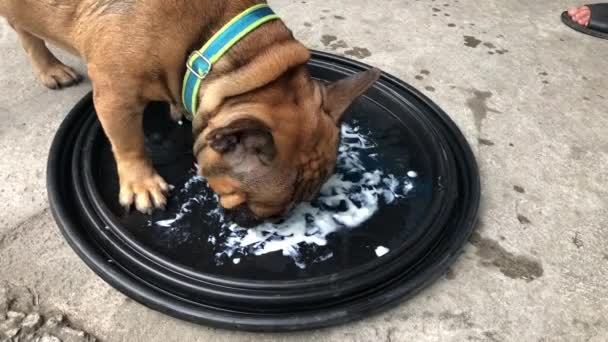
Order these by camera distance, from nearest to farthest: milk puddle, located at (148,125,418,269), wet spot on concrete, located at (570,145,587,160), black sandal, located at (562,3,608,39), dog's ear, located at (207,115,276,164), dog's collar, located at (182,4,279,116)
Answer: dog's ear, located at (207,115,276,164) → dog's collar, located at (182,4,279,116) → milk puddle, located at (148,125,418,269) → wet spot on concrete, located at (570,145,587,160) → black sandal, located at (562,3,608,39)

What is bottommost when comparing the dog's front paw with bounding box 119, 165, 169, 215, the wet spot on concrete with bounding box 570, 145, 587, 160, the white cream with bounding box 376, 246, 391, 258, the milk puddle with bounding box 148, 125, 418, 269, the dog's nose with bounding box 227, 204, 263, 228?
the wet spot on concrete with bounding box 570, 145, 587, 160

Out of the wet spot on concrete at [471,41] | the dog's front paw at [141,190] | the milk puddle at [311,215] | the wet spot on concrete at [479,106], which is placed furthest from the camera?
the wet spot on concrete at [471,41]

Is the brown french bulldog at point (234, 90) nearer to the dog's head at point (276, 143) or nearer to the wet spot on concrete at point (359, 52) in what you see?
the dog's head at point (276, 143)

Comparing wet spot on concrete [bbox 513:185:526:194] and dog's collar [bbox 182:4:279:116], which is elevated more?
dog's collar [bbox 182:4:279:116]

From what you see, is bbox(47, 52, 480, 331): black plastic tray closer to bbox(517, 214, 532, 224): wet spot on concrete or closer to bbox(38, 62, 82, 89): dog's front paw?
bbox(517, 214, 532, 224): wet spot on concrete

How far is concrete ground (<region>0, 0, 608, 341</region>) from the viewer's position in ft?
6.94

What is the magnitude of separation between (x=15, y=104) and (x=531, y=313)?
304 centimetres

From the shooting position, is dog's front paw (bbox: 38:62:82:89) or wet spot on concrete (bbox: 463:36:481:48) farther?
wet spot on concrete (bbox: 463:36:481:48)

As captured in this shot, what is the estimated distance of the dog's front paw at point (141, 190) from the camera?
7.90 ft

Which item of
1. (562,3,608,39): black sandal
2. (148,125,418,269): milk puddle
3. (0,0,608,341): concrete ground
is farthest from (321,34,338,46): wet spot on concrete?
(562,3,608,39): black sandal

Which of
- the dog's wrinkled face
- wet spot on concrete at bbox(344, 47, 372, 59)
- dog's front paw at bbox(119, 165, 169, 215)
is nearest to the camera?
the dog's wrinkled face

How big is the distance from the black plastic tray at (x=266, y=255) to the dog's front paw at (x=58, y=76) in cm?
43

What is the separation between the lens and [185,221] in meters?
2.40

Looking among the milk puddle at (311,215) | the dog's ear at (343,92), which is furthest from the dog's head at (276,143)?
the milk puddle at (311,215)
